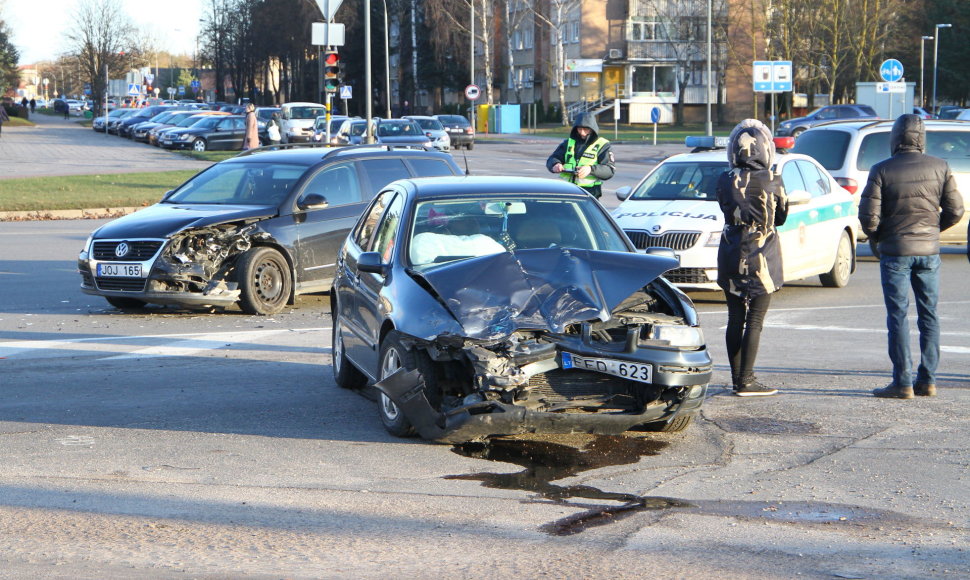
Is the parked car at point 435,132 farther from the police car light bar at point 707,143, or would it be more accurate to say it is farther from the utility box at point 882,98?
the police car light bar at point 707,143

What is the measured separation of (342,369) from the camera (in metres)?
8.74

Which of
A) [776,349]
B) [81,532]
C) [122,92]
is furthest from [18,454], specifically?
[122,92]

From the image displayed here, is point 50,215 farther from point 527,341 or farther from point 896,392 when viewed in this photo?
point 527,341

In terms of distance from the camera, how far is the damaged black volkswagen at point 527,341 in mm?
6633

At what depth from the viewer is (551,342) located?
6703 millimetres

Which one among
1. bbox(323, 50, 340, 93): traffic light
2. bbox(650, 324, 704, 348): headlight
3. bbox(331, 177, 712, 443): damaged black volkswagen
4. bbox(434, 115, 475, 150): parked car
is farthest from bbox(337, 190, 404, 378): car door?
bbox(434, 115, 475, 150): parked car

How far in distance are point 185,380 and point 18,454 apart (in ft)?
7.44

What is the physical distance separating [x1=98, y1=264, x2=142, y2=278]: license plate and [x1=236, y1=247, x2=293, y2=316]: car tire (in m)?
0.97

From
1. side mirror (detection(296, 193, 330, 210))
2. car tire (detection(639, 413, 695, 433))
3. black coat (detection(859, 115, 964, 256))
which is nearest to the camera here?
car tire (detection(639, 413, 695, 433))

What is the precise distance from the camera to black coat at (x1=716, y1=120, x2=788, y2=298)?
8.34 m

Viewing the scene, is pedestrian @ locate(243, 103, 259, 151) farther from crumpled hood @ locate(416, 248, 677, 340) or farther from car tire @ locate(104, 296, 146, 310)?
crumpled hood @ locate(416, 248, 677, 340)

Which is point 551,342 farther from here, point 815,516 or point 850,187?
point 850,187

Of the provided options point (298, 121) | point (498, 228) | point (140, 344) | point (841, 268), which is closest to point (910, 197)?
point (498, 228)

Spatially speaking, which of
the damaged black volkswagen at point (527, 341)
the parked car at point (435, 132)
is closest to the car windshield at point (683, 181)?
the damaged black volkswagen at point (527, 341)
